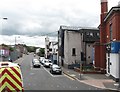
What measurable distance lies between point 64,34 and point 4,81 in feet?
153

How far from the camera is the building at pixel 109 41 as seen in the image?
2906 cm

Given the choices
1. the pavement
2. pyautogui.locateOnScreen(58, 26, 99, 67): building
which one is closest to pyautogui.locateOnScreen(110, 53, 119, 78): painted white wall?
the pavement

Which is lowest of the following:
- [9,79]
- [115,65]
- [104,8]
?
[115,65]

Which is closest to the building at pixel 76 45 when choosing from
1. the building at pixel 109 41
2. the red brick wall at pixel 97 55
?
the red brick wall at pixel 97 55

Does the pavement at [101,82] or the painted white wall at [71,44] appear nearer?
the pavement at [101,82]

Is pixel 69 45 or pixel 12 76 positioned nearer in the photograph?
pixel 12 76

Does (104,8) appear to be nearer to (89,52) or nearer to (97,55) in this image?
(97,55)

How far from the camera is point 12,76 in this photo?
30.4 feet

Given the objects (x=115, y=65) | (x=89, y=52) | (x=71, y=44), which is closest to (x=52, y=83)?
(x=115, y=65)

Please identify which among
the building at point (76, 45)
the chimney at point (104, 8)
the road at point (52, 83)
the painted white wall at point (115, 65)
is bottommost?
the road at point (52, 83)

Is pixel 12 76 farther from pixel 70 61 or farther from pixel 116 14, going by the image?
pixel 70 61

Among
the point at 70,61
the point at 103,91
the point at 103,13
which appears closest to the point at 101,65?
the point at 103,13

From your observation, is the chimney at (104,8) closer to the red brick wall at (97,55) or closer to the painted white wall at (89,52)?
the red brick wall at (97,55)

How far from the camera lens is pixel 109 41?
1357 inches
